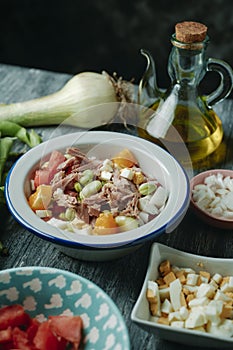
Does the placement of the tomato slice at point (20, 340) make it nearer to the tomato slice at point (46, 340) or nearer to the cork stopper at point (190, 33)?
the tomato slice at point (46, 340)

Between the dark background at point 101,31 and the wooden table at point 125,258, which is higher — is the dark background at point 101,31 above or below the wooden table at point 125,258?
below

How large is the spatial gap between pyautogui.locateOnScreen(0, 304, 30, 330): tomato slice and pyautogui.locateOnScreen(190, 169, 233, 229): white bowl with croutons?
0.55 meters

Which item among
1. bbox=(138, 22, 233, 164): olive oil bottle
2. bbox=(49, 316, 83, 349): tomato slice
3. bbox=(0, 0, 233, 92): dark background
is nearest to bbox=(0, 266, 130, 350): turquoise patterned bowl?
bbox=(49, 316, 83, 349): tomato slice

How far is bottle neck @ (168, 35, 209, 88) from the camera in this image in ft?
5.29

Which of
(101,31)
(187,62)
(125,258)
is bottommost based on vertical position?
(101,31)

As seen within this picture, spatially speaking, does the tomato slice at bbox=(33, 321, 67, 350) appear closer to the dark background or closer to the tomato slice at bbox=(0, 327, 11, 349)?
the tomato slice at bbox=(0, 327, 11, 349)

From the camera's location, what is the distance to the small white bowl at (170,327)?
45.0 inches

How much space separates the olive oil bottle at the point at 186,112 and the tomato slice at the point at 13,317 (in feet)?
2.24

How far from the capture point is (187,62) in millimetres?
1657

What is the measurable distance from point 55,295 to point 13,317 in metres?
0.10

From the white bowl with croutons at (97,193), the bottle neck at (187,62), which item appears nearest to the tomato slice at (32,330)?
the white bowl with croutons at (97,193)

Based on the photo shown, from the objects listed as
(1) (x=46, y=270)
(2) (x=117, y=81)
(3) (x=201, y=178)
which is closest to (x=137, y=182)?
(3) (x=201, y=178)

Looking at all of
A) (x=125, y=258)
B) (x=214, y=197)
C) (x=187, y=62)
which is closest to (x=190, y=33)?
(x=187, y=62)

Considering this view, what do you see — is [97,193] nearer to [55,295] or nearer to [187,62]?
[55,295]
